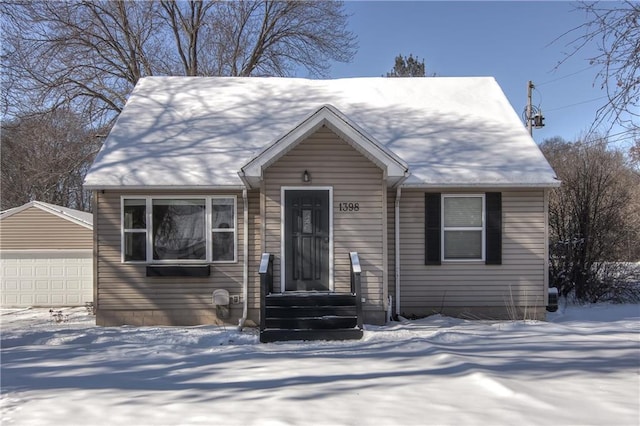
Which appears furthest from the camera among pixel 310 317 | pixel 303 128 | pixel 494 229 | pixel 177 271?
pixel 494 229

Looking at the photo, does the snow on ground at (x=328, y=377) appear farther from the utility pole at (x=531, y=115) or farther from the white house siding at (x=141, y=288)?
the utility pole at (x=531, y=115)

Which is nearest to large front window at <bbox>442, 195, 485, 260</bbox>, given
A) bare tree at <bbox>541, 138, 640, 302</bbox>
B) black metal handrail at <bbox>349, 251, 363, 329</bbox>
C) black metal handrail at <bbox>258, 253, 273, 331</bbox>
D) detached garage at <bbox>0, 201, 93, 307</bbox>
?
black metal handrail at <bbox>349, 251, 363, 329</bbox>

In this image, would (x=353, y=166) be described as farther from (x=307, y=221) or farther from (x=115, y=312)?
(x=115, y=312)

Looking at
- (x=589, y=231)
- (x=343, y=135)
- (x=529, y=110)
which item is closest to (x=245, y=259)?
(x=343, y=135)

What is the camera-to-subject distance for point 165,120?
436 inches

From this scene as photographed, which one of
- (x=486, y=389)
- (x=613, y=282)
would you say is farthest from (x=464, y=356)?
(x=613, y=282)

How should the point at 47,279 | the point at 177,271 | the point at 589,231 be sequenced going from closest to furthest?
1. the point at 177,271
2. the point at 589,231
3. the point at 47,279

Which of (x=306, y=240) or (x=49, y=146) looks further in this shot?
(x=49, y=146)

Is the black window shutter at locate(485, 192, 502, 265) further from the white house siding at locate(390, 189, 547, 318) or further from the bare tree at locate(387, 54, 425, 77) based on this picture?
the bare tree at locate(387, 54, 425, 77)

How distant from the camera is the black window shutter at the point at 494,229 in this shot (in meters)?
9.59

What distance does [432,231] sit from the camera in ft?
31.7

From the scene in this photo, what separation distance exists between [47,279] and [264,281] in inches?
316

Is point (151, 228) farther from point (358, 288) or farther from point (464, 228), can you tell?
point (464, 228)

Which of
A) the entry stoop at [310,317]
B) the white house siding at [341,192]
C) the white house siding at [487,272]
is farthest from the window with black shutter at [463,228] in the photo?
the entry stoop at [310,317]
